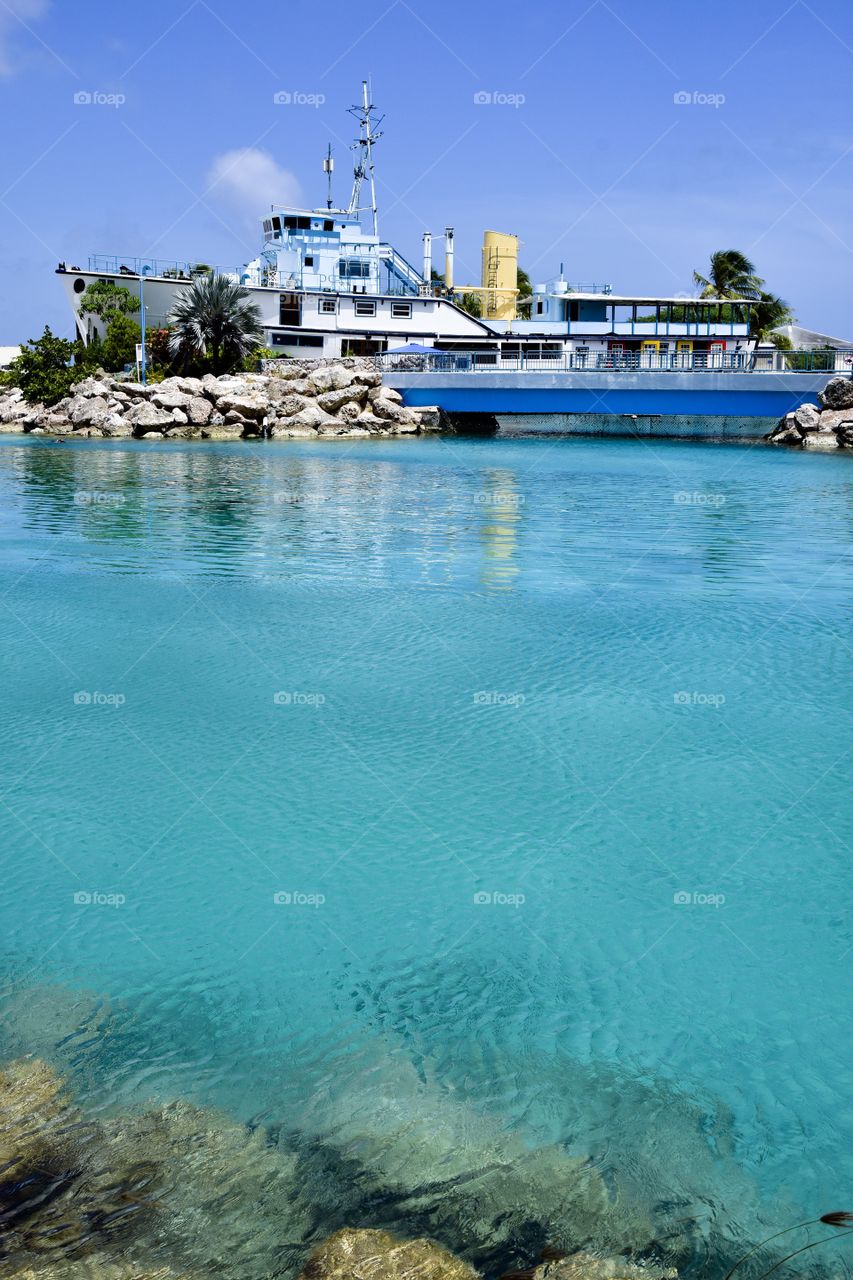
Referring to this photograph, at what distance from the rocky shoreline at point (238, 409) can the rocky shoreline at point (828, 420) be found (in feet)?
61.7

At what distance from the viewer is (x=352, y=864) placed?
723cm

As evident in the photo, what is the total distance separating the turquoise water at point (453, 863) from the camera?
480cm

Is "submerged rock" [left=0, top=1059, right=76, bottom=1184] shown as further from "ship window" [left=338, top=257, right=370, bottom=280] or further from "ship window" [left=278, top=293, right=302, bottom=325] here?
"ship window" [left=338, top=257, right=370, bottom=280]

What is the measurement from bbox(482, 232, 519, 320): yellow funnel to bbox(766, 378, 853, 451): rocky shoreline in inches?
1122

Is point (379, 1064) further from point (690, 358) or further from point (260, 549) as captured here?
point (690, 358)

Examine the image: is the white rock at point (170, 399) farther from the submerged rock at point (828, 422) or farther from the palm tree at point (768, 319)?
the palm tree at point (768, 319)

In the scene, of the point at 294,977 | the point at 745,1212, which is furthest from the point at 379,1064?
the point at 745,1212

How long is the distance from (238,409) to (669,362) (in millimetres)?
19786

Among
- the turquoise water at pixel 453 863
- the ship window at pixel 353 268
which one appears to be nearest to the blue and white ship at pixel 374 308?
the ship window at pixel 353 268

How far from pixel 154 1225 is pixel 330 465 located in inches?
1343

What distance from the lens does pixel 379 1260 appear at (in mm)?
3715

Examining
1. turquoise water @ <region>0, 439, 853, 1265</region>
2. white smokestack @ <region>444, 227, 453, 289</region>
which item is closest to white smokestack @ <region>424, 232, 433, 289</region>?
white smokestack @ <region>444, 227, 453, 289</region>

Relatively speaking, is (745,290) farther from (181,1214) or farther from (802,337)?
(181,1214)

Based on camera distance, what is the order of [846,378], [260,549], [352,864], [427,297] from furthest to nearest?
[427,297] → [846,378] → [260,549] → [352,864]
